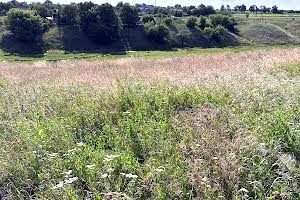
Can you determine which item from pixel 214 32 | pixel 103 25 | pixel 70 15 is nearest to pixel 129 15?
pixel 103 25

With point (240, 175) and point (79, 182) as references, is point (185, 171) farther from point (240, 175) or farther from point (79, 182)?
point (79, 182)

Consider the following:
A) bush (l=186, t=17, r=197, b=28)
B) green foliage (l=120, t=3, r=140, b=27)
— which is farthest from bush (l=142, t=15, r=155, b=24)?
bush (l=186, t=17, r=197, b=28)

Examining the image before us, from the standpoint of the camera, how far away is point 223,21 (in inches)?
4503

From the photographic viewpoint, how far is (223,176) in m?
4.51

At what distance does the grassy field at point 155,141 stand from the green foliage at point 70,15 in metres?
91.3

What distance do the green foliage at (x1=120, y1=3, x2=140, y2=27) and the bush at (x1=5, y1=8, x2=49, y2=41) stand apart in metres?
24.9

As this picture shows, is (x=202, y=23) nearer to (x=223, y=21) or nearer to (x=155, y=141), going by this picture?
(x=223, y=21)

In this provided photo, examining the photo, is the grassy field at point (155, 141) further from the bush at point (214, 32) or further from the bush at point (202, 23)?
the bush at point (202, 23)

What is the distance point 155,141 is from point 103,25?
89.2 meters

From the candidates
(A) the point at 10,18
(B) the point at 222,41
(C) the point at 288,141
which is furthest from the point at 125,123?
(B) the point at 222,41

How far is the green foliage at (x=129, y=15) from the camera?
332 feet

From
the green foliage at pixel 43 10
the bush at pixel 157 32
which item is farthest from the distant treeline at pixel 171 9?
the bush at pixel 157 32

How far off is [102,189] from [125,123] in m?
2.04

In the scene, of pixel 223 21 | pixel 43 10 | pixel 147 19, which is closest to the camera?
pixel 43 10
